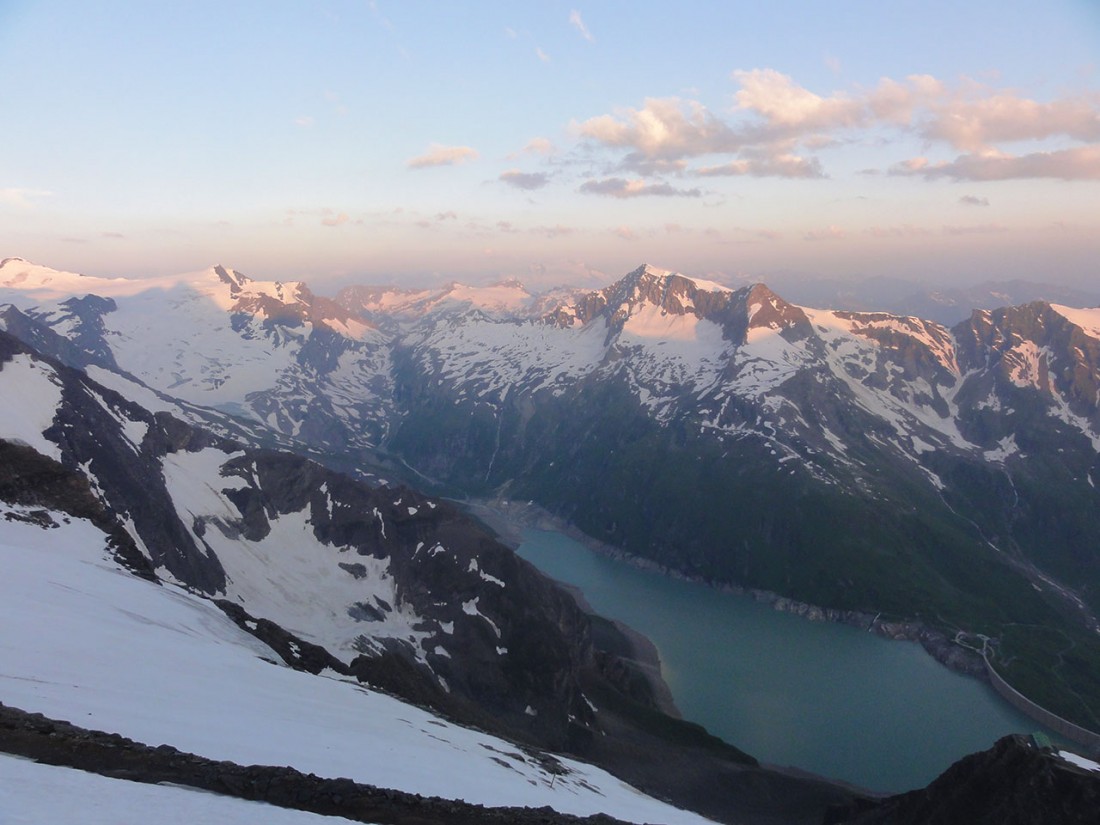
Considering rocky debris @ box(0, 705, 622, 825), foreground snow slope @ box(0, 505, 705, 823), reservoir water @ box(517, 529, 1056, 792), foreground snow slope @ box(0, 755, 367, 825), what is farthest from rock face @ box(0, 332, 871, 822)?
foreground snow slope @ box(0, 755, 367, 825)

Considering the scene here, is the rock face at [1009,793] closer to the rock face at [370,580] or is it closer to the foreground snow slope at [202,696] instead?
the foreground snow slope at [202,696]

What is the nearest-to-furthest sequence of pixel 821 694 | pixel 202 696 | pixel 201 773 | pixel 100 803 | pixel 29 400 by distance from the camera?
pixel 100 803 < pixel 201 773 < pixel 202 696 < pixel 29 400 < pixel 821 694

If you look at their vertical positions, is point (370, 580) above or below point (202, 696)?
below

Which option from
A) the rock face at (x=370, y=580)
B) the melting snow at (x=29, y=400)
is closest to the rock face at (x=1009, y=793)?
the rock face at (x=370, y=580)

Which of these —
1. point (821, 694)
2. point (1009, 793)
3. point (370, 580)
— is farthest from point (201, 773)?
point (821, 694)

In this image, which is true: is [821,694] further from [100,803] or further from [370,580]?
[100,803]

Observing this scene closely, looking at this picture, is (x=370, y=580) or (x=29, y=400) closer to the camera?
(x=29, y=400)

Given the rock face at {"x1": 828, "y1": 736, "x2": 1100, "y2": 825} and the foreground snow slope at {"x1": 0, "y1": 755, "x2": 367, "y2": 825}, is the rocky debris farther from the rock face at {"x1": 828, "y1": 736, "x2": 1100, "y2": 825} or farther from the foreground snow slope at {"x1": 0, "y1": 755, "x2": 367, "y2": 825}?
the rock face at {"x1": 828, "y1": 736, "x2": 1100, "y2": 825}
